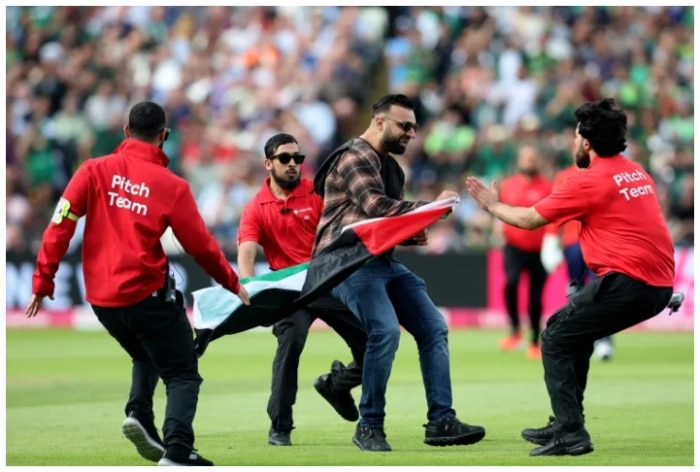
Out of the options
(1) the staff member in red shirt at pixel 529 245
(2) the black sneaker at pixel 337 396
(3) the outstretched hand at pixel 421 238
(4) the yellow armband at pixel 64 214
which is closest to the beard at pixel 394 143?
(3) the outstretched hand at pixel 421 238

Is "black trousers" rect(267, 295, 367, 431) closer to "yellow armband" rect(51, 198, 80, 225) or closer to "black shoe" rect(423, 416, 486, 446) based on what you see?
"black shoe" rect(423, 416, 486, 446)

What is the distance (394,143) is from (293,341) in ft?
5.39

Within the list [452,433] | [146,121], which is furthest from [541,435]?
[146,121]

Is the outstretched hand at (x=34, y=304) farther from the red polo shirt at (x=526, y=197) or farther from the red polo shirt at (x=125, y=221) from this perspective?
the red polo shirt at (x=526, y=197)

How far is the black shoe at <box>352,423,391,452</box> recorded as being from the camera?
Result: 9570mm

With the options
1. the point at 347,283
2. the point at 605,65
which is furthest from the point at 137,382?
the point at 605,65

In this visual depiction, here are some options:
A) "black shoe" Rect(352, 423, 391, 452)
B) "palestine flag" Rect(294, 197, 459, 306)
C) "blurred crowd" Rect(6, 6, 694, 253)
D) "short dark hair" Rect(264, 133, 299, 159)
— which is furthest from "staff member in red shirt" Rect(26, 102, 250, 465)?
"blurred crowd" Rect(6, 6, 694, 253)

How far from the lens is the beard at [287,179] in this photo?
10617 millimetres

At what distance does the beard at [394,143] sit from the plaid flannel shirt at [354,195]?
0.09 meters

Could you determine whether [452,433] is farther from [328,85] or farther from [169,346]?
[328,85]

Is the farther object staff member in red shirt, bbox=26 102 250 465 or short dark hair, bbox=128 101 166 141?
short dark hair, bbox=128 101 166 141

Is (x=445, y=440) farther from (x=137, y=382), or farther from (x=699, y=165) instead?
(x=699, y=165)

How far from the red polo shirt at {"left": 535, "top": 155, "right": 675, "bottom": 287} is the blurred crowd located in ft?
48.1

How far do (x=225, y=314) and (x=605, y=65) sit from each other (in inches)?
725
